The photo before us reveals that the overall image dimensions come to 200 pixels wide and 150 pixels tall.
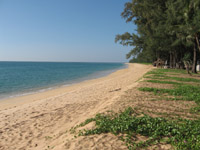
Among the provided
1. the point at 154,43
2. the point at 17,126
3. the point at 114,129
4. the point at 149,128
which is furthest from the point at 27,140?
the point at 154,43

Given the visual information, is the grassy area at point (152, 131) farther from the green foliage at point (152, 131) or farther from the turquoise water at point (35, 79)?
the turquoise water at point (35, 79)

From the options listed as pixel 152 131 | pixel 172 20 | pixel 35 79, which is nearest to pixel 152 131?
pixel 152 131

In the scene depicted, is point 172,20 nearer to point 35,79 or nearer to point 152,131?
point 152,131

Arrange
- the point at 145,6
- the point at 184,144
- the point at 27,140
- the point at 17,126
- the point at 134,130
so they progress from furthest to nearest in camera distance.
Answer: the point at 145,6 < the point at 17,126 < the point at 27,140 < the point at 134,130 < the point at 184,144

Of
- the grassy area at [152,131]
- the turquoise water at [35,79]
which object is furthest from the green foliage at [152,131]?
the turquoise water at [35,79]

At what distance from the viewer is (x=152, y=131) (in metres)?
4.06

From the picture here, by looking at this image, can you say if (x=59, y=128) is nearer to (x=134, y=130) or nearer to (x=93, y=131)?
(x=93, y=131)

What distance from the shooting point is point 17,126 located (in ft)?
20.3

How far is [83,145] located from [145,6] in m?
24.7

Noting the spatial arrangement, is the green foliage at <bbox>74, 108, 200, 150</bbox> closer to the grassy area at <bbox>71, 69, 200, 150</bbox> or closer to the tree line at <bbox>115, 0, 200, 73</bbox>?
the grassy area at <bbox>71, 69, 200, 150</bbox>

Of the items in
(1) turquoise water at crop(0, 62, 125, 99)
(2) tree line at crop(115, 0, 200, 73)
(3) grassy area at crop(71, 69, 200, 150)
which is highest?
(2) tree line at crop(115, 0, 200, 73)

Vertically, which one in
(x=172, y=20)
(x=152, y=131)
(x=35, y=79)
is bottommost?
(x=35, y=79)

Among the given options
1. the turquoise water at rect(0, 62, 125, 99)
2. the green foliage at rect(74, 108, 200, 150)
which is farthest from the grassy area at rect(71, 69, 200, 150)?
the turquoise water at rect(0, 62, 125, 99)

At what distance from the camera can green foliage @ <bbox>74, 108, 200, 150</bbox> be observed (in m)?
3.44
